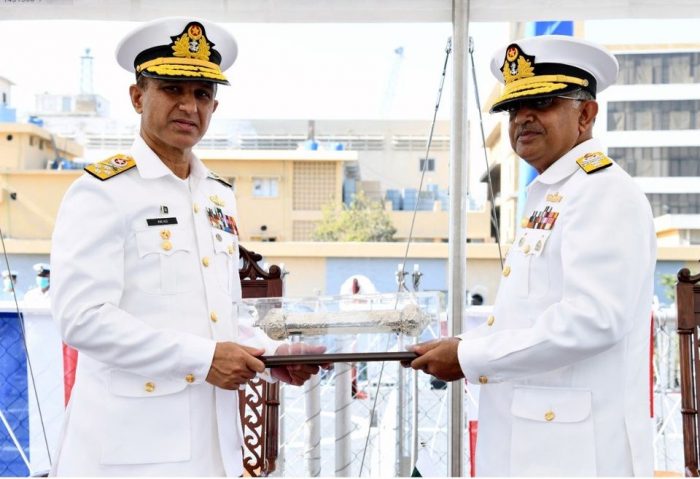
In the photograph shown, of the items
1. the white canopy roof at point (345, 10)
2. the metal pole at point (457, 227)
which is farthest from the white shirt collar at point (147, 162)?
the metal pole at point (457, 227)

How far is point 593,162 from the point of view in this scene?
1.59m

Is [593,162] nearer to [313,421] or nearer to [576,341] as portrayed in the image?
[576,341]

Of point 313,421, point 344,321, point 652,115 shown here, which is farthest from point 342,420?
point 652,115

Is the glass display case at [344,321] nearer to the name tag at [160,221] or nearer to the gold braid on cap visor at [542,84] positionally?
the name tag at [160,221]

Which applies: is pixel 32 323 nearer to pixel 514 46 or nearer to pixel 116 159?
pixel 116 159

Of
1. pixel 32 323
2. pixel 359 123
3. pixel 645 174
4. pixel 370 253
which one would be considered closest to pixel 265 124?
pixel 359 123

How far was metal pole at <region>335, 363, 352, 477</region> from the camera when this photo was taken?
2.66m

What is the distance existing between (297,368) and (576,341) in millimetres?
645

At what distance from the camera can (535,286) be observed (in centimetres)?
162

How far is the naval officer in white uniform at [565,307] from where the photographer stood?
1.50m

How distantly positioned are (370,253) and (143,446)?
2131 centimetres

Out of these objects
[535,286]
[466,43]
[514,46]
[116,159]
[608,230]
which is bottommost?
[535,286]

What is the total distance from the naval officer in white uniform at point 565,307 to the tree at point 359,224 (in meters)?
28.9

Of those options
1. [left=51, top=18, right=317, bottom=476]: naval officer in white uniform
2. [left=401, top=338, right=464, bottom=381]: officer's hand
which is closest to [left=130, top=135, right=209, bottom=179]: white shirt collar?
[left=51, top=18, right=317, bottom=476]: naval officer in white uniform
